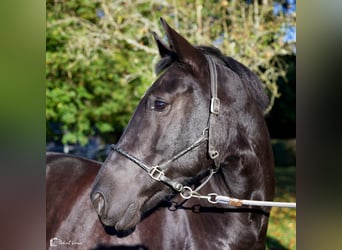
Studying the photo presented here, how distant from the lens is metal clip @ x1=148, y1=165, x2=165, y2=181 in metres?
1.94

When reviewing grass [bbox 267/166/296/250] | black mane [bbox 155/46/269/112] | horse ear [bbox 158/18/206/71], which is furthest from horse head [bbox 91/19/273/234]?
grass [bbox 267/166/296/250]

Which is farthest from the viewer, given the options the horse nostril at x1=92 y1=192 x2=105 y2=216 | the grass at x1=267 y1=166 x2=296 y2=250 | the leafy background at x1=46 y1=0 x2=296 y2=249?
the leafy background at x1=46 y1=0 x2=296 y2=249

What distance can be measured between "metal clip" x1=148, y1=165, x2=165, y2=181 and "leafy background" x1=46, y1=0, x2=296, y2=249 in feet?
15.3

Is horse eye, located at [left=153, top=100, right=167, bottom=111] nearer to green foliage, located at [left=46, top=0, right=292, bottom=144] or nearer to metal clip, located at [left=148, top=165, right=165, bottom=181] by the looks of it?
metal clip, located at [left=148, top=165, right=165, bottom=181]

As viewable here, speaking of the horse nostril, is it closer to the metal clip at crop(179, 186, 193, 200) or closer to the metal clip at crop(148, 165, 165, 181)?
the metal clip at crop(148, 165, 165, 181)

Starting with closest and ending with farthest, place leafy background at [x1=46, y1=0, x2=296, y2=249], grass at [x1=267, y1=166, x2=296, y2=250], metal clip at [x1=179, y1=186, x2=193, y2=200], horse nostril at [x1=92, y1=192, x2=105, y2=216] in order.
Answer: horse nostril at [x1=92, y1=192, x2=105, y2=216], metal clip at [x1=179, y1=186, x2=193, y2=200], grass at [x1=267, y1=166, x2=296, y2=250], leafy background at [x1=46, y1=0, x2=296, y2=249]

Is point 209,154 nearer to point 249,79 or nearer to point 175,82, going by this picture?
point 175,82

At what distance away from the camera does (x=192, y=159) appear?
198 cm

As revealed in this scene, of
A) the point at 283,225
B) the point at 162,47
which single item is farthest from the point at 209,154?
the point at 283,225

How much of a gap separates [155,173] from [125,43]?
17.9ft

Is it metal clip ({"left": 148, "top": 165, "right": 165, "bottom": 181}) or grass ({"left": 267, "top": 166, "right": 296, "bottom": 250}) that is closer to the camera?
metal clip ({"left": 148, "top": 165, "right": 165, "bottom": 181})

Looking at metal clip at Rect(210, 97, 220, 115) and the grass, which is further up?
metal clip at Rect(210, 97, 220, 115)

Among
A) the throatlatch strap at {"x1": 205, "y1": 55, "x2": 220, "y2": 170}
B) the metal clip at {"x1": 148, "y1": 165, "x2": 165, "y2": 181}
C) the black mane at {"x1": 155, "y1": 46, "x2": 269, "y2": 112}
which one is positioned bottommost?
the metal clip at {"x1": 148, "y1": 165, "x2": 165, "y2": 181}
